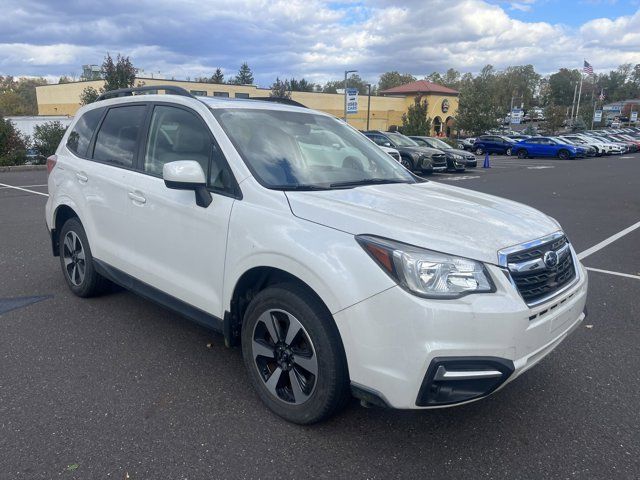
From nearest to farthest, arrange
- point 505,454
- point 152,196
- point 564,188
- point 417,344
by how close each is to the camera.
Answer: point 417,344
point 505,454
point 152,196
point 564,188

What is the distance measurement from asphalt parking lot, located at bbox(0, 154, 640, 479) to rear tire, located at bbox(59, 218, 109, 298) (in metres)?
0.20

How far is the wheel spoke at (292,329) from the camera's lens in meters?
2.80

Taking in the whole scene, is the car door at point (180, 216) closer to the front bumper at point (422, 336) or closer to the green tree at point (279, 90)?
the front bumper at point (422, 336)

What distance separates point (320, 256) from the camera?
2633 millimetres

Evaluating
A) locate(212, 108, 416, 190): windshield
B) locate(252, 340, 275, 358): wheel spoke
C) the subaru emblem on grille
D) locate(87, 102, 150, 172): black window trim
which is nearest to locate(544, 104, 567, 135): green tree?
locate(212, 108, 416, 190): windshield

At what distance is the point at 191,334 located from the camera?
4.26m

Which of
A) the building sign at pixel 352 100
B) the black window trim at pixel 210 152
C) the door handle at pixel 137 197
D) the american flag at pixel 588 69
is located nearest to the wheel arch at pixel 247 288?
the black window trim at pixel 210 152

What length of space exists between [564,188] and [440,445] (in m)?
15.8

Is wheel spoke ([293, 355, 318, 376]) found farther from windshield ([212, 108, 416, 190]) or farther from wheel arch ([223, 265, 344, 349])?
Result: windshield ([212, 108, 416, 190])

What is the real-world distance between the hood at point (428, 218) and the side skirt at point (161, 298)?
1.03 m

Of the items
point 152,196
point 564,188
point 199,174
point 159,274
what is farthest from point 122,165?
point 564,188

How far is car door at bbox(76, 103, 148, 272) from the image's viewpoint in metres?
4.08

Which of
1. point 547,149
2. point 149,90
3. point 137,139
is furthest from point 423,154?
point 547,149

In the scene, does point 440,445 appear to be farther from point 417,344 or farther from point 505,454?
point 417,344
